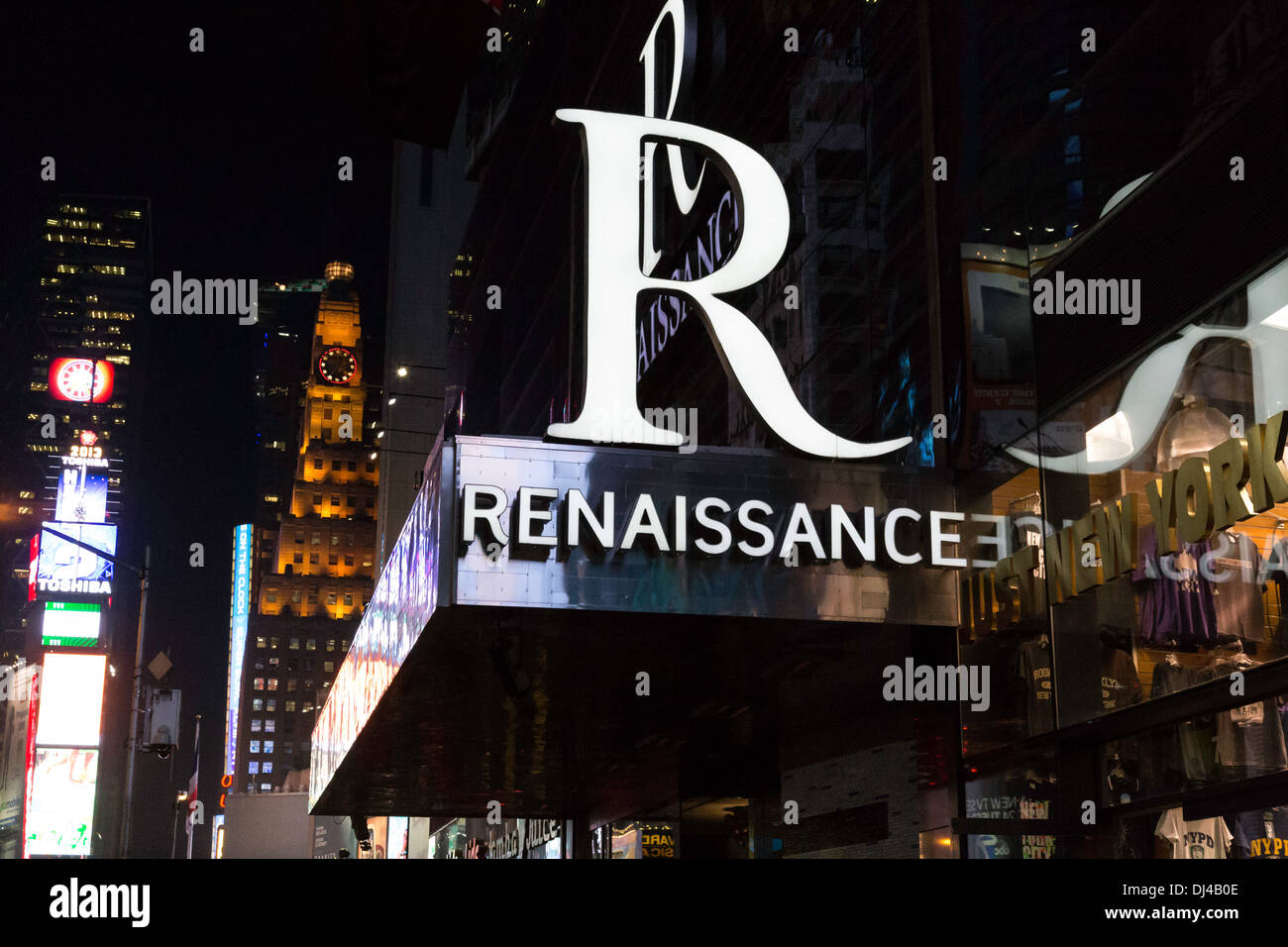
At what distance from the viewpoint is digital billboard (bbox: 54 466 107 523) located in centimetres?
9138

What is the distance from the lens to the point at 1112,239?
41.8ft

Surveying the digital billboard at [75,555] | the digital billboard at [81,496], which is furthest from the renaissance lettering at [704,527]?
the digital billboard at [81,496]

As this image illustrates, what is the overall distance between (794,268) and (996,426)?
5418 mm

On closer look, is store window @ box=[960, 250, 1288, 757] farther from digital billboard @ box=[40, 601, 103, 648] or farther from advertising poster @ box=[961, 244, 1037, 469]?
digital billboard @ box=[40, 601, 103, 648]

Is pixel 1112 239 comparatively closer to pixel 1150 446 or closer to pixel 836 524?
pixel 1150 446

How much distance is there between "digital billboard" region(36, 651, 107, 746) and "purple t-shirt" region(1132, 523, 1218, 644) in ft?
205

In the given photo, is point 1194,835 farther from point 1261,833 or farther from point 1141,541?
point 1141,541

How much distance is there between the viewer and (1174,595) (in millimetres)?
11258

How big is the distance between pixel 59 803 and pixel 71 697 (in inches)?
194

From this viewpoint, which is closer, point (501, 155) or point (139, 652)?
point (139, 652)

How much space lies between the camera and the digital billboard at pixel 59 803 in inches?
2498

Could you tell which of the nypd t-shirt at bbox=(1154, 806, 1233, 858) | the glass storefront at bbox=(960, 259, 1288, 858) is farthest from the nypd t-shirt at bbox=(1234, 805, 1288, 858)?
the nypd t-shirt at bbox=(1154, 806, 1233, 858)

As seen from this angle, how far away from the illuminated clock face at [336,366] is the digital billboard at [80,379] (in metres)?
67.7
